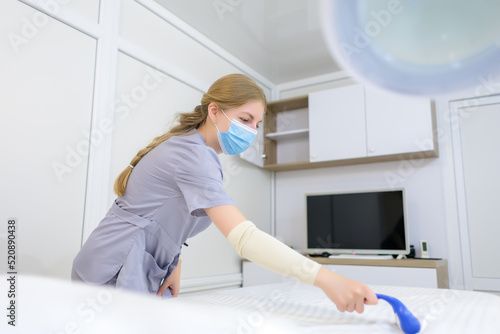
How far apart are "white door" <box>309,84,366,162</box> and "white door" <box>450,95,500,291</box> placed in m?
0.75

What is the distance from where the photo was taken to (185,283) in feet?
8.56

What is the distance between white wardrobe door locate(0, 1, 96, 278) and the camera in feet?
5.63

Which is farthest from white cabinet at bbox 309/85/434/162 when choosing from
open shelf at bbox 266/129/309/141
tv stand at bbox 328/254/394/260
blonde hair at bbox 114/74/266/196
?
blonde hair at bbox 114/74/266/196

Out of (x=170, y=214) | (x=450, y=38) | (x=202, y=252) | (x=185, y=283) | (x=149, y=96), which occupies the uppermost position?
(x=149, y=96)

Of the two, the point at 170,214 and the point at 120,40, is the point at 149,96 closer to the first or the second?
the point at 120,40

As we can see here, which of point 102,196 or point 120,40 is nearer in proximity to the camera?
point 102,196

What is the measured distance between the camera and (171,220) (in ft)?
3.51

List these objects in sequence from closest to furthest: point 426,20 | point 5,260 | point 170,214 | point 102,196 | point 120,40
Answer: point 426,20 < point 170,214 < point 5,260 < point 102,196 < point 120,40

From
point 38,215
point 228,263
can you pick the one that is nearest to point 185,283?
point 228,263

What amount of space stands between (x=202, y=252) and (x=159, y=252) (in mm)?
1804

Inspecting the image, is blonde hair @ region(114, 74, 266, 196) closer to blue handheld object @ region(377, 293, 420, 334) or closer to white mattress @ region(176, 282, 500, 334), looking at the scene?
white mattress @ region(176, 282, 500, 334)

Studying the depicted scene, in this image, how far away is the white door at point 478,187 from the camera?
113 inches

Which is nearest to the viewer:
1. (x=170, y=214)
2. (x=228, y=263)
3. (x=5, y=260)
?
(x=170, y=214)

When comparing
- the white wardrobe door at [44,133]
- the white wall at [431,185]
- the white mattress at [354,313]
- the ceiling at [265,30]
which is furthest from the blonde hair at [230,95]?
the white wall at [431,185]
